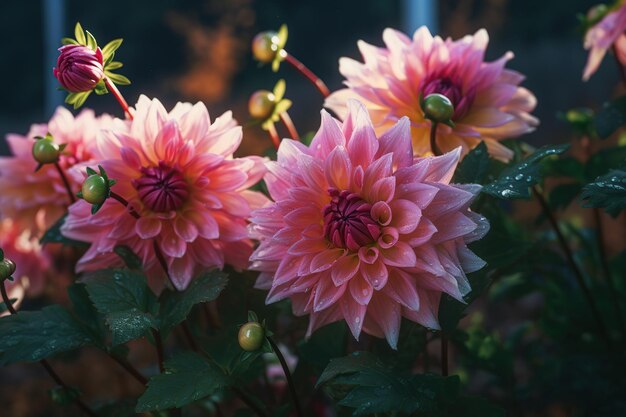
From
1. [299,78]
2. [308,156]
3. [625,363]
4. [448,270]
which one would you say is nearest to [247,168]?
[308,156]

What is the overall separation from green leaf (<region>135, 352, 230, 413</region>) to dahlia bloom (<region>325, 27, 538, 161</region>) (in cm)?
32

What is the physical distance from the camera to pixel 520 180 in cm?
68

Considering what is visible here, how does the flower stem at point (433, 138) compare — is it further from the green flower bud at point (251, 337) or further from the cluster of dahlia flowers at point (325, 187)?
the green flower bud at point (251, 337)

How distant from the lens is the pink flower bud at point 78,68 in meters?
0.69

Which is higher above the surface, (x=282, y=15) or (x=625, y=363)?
(x=282, y=15)

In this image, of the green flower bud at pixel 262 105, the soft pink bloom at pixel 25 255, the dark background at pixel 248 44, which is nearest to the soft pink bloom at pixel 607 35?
the green flower bud at pixel 262 105

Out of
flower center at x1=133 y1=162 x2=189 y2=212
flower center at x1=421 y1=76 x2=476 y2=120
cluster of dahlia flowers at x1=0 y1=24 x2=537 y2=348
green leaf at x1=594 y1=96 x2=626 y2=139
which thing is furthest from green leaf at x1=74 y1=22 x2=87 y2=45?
green leaf at x1=594 y1=96 x2=626 y2=139

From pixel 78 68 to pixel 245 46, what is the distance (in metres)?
4.74

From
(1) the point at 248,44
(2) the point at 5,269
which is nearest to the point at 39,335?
(2) the point at 5,269

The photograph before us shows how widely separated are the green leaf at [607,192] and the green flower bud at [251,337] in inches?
12.0

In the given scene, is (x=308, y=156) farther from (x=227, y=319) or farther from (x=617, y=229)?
(x=617, y=229)

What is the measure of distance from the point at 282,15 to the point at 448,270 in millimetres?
4867

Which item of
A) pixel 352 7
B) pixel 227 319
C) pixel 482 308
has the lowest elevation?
pixel 482 308

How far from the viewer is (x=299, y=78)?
4.75 m
